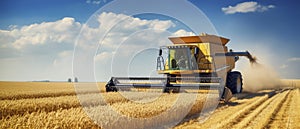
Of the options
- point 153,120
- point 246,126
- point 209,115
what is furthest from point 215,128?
point 209,115

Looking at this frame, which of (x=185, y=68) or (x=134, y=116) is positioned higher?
(x=185, y=68)

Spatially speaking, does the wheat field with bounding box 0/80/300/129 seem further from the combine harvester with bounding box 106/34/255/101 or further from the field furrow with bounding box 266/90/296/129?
the combine harvester with bounding box 106/34/255/101

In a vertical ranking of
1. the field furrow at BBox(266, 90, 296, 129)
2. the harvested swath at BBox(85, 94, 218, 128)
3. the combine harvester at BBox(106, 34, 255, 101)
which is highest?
the combine harvester at BBox(106, 34, 255, 101)

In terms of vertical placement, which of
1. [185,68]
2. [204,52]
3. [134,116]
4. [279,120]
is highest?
[204,52]

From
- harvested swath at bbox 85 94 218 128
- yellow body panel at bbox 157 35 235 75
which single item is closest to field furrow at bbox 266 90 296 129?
harvested swath at bbox 85 94 218 128

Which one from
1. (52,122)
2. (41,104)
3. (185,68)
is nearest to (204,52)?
(185,68)

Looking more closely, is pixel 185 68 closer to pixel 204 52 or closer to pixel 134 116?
pixel 204 52

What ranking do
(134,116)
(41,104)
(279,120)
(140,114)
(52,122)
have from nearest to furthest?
(52,122), (134,116), (140,114), (279,120), (41,104)

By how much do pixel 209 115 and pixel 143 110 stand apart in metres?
2.51

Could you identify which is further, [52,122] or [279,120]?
[279,120]

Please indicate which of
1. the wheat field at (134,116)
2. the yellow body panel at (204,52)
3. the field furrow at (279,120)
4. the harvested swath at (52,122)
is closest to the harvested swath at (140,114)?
the wheat field at (134,116)

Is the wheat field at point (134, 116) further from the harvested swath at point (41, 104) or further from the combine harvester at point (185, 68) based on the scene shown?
the combine harvester at point (185, 68)

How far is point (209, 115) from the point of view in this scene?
27.6 ft

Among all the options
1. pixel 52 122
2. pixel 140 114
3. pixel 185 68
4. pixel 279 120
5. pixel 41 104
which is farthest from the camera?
pixel 185 68
